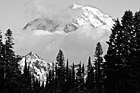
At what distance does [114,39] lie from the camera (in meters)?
42.9

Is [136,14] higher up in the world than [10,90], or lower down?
higher up

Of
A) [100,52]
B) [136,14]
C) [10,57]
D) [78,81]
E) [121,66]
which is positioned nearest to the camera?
[121,66]

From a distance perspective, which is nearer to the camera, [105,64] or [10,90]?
[105,64]

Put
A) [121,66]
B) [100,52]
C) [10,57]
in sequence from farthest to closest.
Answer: [100,52], [10,57], [121,66]

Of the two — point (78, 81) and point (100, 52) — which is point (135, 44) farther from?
point (78, 81)

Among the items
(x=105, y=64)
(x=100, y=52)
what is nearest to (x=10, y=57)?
(x=105, y=64)

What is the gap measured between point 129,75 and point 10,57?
2210cm

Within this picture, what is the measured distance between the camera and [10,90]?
60188 mm

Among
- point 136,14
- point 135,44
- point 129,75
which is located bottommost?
point 129,75

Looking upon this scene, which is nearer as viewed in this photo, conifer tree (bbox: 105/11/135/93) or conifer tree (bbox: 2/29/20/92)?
conifer tree (bbox: 105/11/135/93)

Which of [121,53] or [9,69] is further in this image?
[9,69]

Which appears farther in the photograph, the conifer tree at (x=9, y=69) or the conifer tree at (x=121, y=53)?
the conifer tree at (x=9, y=69)

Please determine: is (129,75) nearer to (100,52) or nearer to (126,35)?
(126,35)

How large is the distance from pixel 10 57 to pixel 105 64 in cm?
1888
